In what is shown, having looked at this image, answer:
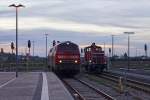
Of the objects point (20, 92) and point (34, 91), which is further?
point (34, 91)

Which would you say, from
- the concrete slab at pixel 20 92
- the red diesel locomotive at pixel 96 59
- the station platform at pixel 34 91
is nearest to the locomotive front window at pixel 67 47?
the red diesel locomotive at pixel 96 59

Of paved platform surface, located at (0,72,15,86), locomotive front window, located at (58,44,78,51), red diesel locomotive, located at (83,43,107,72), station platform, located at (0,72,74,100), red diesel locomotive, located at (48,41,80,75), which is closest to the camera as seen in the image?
station platform, located at (0,72,74,100)

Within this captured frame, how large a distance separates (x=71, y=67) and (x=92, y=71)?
15.0 meters

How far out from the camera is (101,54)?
216ft

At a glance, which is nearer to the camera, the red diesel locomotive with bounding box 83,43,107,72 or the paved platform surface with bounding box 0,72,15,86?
the paved platform surface with bounding box 0,72,15,86

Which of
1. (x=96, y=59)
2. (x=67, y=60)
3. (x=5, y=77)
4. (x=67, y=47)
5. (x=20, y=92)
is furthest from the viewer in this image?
(x=96, y=59)

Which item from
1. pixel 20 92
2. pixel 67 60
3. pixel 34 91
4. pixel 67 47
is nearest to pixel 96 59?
pixel 67 47

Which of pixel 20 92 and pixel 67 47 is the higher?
pixel 67 47

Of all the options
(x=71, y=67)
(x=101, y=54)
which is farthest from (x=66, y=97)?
(x=101, y=54)

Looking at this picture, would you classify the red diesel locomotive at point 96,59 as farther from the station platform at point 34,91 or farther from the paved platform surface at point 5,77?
the station platform at point 34,91

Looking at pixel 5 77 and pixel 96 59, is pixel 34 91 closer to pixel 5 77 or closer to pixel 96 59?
pixel 5 77

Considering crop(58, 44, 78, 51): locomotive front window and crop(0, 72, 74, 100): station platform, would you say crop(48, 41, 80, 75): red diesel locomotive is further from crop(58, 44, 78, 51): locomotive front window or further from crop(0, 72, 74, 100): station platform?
crop(0, 72, 74, 100): station platform

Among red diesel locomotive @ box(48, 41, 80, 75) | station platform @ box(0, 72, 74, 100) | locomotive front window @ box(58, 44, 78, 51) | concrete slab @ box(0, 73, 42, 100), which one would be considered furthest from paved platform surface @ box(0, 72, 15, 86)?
locomotive front window @ box(58, 44, 78, 51)

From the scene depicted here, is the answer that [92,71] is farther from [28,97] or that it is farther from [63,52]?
[28,97]
